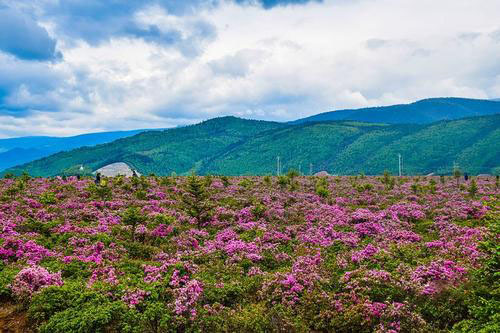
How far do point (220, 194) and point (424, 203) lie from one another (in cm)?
1903

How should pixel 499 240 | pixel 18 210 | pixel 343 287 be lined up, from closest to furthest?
1. pixel 499 240
2. pixel 343 287
3. pixel 18 210

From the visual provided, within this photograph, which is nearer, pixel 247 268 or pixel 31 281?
pixel 31 281

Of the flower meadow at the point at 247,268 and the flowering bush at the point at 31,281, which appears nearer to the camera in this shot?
the flower meadow at the point at 247,268

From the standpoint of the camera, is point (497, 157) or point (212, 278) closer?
point (212, 278)

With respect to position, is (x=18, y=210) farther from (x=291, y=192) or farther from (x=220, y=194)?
(x=291, y=192)

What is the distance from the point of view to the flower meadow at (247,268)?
456 inches

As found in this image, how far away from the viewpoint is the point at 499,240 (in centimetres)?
1104

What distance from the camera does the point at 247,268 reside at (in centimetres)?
1706

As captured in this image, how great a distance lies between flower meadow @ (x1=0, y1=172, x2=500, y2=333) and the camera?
11594mm

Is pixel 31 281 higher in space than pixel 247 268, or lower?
higher

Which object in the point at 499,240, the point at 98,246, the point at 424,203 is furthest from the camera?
the point at 424,203

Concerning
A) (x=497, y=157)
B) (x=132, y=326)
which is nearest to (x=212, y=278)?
(x=132, y=326)

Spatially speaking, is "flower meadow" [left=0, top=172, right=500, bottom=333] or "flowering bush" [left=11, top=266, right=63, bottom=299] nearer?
"flower meadow" [left=0, top=172, right=500, bottom=333]

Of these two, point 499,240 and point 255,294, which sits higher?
point 499,240
